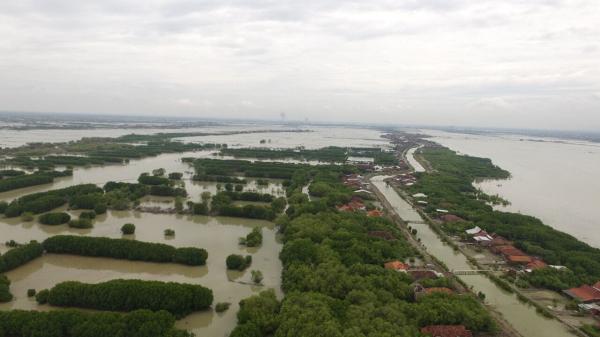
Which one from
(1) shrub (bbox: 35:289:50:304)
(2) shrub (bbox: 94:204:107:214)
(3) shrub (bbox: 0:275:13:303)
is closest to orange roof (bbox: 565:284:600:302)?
(1) shrub (bbox: 35:289:50:304)

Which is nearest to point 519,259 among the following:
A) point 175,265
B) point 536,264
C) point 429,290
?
point 536,264

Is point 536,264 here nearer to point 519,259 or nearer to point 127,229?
point 519,259

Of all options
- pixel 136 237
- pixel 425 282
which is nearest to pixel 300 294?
pixel 425 282

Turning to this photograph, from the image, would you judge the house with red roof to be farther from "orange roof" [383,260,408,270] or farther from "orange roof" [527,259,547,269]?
"orange roof" [383,260,408,270]

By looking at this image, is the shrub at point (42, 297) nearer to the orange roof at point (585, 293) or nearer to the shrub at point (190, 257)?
the shrub at point (190, 257)

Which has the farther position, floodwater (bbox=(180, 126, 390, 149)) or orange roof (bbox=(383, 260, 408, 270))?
floodwater (bbox=(180, 126, 390, 149))

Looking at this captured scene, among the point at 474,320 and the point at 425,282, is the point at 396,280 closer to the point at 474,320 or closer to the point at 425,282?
the point at 425,282
